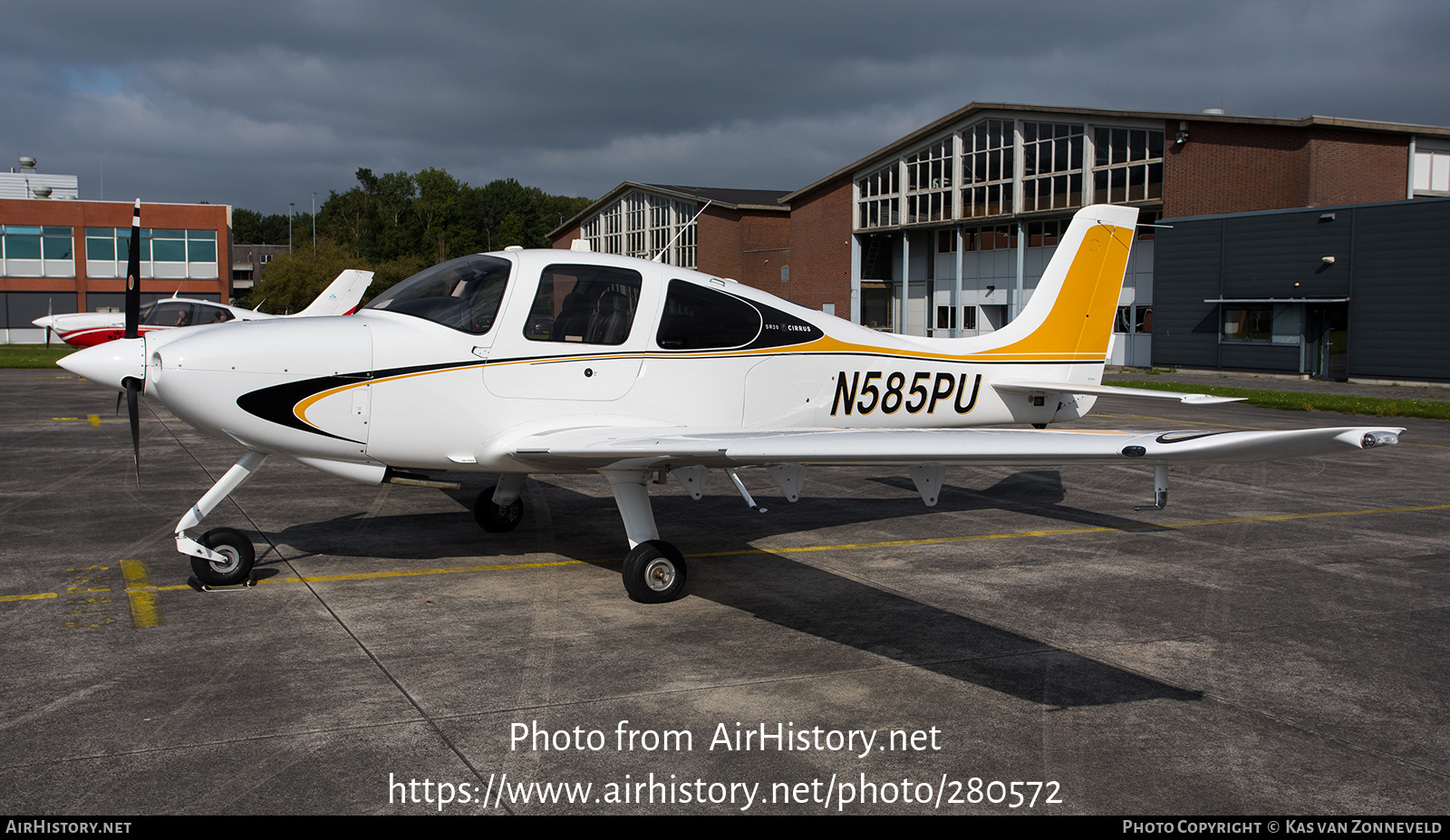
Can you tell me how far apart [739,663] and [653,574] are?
1.33 m

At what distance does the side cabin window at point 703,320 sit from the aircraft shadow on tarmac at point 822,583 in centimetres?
175

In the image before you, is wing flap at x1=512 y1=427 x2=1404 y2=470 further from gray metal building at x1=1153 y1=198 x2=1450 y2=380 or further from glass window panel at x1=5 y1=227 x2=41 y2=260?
glass window panel at x1=5 y1=227 x2=41 y2=260

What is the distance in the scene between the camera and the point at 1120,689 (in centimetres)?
510

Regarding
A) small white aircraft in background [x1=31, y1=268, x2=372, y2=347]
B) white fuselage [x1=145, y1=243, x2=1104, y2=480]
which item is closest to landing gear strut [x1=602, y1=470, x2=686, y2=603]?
white fuselage [x1=145, y1=243, x2=1104, y2=480]

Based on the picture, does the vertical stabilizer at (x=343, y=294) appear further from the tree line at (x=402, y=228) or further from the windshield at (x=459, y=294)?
the tree line at (x=402, y=228)

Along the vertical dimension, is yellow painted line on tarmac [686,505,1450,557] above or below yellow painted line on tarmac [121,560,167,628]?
above

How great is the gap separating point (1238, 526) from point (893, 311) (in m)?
→ 42.5

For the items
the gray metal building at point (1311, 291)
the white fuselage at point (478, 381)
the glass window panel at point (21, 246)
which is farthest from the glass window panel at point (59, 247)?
the white fuselage at point (478, 381)

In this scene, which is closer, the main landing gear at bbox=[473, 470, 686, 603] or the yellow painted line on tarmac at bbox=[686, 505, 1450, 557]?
the main landing gear at bbox=[473, 470, 686, 603]

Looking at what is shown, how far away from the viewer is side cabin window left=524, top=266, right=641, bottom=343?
6906 mm

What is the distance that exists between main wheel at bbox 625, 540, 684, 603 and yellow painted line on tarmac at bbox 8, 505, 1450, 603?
1.23 meters

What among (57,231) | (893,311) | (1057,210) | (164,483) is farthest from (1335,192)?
(57,231)

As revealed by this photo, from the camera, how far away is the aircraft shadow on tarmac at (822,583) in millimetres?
5281

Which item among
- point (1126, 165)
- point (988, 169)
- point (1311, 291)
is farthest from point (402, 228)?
point (1311, 291)
